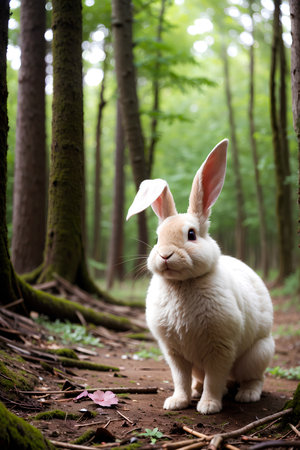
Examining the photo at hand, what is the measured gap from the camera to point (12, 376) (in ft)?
9.41

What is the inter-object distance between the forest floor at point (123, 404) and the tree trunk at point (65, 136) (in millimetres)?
1756

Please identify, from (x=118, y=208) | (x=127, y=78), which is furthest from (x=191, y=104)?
(x=127, y=78)

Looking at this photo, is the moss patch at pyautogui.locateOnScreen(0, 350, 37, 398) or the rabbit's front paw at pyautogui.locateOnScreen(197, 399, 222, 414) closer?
the moss patch at pyautogui.locateOnScreen(0, 350, 37, 398)

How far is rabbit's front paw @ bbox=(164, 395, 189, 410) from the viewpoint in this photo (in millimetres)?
3152

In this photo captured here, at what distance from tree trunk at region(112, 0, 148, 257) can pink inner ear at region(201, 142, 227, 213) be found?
401 cm

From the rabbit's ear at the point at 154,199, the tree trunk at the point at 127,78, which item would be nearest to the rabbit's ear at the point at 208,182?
the rabbit's ear at the point at 154,199

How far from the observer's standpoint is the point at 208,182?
11.1ft

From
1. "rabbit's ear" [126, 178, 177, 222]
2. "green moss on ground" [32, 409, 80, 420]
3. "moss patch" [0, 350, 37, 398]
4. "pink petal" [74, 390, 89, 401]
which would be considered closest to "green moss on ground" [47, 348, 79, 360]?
"moss patch" [0, 350, 37, 398]

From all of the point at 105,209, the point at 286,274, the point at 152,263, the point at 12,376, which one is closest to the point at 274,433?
the point at 152,263

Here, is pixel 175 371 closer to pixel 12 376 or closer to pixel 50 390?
pixel 50 390

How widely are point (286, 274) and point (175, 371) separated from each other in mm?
11074

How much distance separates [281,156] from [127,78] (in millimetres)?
6308

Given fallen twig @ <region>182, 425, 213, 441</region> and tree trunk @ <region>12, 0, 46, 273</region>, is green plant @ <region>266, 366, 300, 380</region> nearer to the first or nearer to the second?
fallen twig @ <region>182, 425, 213, 441</region>

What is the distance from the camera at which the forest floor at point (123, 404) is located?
240cm
